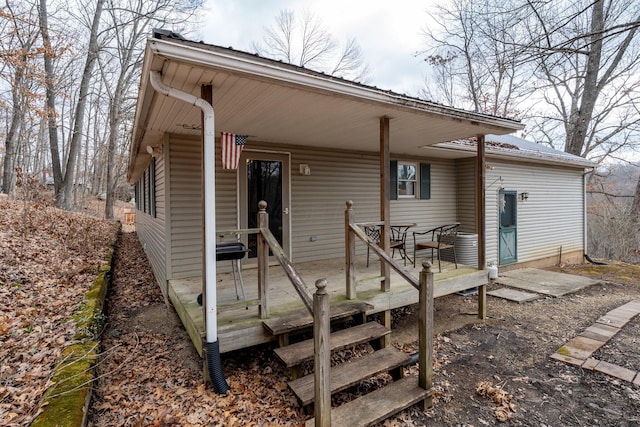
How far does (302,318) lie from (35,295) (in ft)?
11.2

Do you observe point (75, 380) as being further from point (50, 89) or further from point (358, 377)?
point (50, 89)

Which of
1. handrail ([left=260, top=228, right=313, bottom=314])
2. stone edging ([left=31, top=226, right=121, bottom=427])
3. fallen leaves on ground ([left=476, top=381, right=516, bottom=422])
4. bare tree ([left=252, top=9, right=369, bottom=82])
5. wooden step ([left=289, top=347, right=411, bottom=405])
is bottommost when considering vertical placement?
fallen leaves on ground ([left=476, top=381, right=516, bottom=422])

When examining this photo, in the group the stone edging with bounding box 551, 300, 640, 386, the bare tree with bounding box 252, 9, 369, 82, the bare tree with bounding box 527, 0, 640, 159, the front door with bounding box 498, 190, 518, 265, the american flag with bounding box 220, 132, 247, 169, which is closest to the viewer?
the american flag with bounding box 220, 132, 247, 169

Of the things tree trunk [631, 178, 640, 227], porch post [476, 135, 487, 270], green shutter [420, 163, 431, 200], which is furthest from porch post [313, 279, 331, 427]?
tree trunk [631, 178, 640, 227]

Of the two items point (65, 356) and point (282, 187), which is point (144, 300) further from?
point (282, 187)

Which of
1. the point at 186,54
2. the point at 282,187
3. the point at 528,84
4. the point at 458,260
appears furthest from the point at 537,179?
the point at 186,54

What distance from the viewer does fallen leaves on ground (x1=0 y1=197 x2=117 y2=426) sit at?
7.53 feet

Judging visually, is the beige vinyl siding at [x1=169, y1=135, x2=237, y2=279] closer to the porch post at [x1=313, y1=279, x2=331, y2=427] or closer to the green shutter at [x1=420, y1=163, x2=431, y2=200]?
the porch post at [x1=313, y1=279, x2=331, y2=427]


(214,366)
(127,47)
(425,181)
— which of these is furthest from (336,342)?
(127,47)

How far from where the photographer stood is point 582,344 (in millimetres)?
4027

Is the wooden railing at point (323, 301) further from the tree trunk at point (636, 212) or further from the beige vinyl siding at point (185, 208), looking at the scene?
the tree trunk at point (636, 212)

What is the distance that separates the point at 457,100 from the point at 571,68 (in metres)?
4.85

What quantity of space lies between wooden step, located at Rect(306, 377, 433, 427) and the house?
975 millimetres

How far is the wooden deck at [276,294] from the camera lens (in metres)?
2.92
